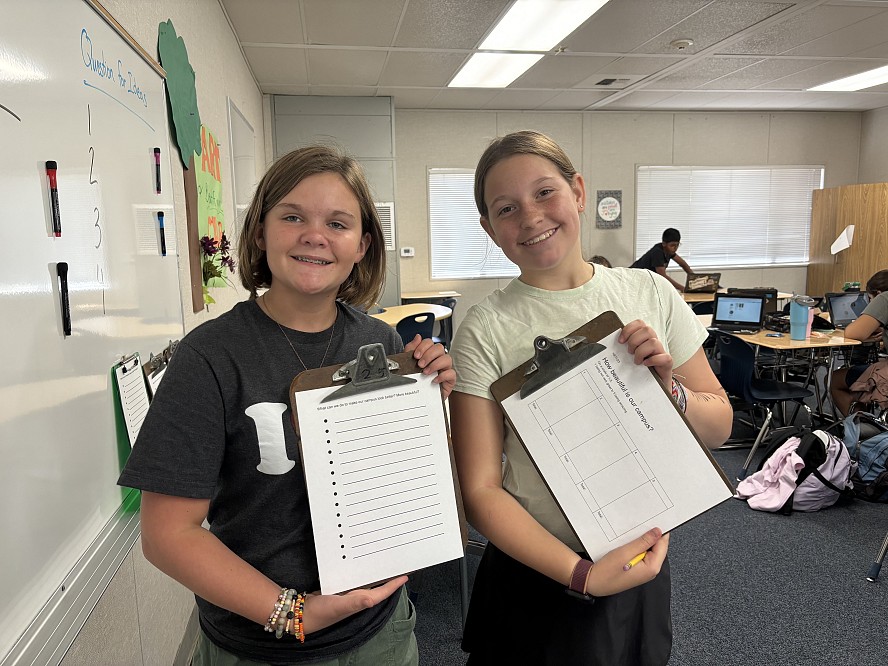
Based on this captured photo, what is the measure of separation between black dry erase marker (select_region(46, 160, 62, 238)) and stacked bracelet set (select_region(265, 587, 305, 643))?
0.82 metres

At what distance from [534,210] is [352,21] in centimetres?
380

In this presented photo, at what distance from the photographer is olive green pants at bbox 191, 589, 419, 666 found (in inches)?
36.7

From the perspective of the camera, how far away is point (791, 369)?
5.54 m

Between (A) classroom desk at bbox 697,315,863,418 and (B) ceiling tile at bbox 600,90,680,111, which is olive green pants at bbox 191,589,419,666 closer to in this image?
(A) classroom desk at bbox 697,315,863,418

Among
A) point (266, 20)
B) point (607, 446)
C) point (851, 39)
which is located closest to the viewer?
point (607, 446)

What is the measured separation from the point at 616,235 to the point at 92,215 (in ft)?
24.0

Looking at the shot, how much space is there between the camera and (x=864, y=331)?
414 centimetres

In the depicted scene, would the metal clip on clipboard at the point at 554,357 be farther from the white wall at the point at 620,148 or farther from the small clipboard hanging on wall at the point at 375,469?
the white wall at the point at 620,148

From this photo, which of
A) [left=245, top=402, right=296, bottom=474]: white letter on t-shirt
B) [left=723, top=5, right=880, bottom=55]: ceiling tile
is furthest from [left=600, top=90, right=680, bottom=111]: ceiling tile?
[left=245, top=402, right=296, bottom=474]: white letter on t-shirt

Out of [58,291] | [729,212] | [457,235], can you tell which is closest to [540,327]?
[58,291]

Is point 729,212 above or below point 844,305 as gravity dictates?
above

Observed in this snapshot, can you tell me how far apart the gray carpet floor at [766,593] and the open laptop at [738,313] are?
5.93 ft

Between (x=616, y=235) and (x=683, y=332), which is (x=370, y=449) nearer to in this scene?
(x=683, y=332)

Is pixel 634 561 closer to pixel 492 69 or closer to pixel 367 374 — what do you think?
pixel 367 374
